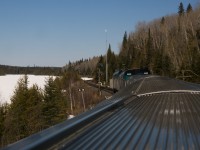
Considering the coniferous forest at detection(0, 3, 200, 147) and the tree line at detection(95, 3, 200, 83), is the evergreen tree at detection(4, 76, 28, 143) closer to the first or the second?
the coniferous forest at detection(0, 3, 200, 147)

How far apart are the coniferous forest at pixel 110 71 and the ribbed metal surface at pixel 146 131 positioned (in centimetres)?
2401

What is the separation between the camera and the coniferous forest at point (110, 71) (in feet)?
141

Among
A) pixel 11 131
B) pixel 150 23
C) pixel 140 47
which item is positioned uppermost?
pixel 150 23

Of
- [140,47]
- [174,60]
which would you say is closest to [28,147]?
[174,60]

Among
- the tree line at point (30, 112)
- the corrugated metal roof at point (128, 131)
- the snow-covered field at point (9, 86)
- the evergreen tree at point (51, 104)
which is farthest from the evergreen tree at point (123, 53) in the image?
the corrugated metal roof at point (128, 131)

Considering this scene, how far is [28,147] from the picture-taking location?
3.56m

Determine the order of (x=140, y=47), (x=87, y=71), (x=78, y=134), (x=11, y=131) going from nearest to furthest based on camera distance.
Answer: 1. (x=78, y=134)
2. (x=11, y=131)
3. (x=140, y=47)
4. (x=87, y=71)

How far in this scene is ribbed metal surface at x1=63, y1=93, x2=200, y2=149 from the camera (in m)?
4.36

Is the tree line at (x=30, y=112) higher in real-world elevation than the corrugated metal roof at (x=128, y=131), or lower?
lower

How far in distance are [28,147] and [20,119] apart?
42.3 metres

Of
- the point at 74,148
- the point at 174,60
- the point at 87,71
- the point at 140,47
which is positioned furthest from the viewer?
the point at 87,71

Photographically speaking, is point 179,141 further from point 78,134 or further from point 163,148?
point 78,134

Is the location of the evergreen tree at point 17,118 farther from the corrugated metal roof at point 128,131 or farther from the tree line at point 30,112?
the corrugated metal roof at point 128,131

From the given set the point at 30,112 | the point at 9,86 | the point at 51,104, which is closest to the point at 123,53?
the point at 9,86
